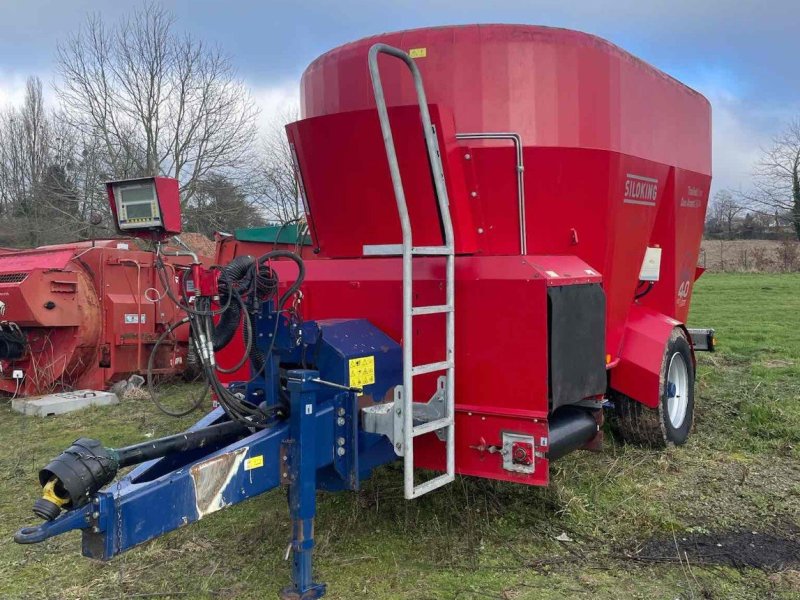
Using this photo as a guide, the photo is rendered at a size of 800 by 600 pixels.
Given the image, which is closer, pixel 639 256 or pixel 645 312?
pixel 639 256

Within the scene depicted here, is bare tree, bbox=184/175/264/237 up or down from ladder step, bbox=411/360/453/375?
up

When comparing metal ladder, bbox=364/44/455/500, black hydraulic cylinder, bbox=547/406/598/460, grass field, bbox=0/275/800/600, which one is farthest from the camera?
black hydraulic cylinder, bbox=547/406/598/460

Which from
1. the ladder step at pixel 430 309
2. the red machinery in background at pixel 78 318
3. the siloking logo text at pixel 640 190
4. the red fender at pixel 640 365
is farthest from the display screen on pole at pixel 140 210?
the red machinery in background at pixel 78 318

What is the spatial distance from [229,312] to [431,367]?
0.93 metres

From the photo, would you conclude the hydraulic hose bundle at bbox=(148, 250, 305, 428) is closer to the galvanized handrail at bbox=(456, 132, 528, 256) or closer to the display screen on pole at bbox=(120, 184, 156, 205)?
the display screen on pole at bbox=(120, 184, 156, 205)

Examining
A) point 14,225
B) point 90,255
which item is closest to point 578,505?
point 90,255

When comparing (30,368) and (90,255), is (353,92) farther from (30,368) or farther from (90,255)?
(30,368)

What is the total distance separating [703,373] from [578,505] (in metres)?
4.41

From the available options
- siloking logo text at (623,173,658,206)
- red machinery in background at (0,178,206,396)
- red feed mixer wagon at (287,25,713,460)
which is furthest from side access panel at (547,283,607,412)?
red machinery in background at (0,178,206,396)

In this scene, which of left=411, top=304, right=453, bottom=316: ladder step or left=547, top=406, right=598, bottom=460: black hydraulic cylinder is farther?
left=547, top=406, right=598, bottom=460: black hydraulic cylinder

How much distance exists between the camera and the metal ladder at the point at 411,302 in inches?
115

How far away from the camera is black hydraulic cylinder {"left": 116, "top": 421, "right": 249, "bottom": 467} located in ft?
8.68

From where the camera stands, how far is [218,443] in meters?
3.12

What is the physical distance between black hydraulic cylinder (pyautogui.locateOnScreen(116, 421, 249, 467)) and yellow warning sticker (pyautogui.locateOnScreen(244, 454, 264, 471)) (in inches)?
12.4
